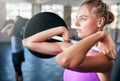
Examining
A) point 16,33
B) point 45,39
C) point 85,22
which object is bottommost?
point 16,33

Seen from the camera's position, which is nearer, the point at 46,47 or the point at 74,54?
the point at 74,54

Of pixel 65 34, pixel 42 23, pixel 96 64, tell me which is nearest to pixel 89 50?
pixel 96 64

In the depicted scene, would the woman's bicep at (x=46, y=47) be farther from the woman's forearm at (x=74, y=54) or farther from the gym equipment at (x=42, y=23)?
the woman's forearm at (x=74, y=54)

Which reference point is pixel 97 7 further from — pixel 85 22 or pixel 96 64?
pixel 96 64

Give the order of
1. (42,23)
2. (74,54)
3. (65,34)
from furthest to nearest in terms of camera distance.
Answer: (42,23) → (65,34) → (74,54)

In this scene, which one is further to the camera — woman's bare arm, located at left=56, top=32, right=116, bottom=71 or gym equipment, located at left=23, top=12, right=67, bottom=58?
gym equipment, located at left=23, top=12, right=67, bottom=58

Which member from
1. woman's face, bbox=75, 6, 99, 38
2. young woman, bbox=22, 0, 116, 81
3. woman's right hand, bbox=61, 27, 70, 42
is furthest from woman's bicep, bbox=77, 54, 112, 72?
woman's right hand, bbox=61, 27, 70, 42

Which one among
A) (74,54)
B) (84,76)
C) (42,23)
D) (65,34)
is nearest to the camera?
(74,54)

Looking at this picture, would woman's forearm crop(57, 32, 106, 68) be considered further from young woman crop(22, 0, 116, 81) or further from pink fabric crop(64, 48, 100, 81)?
pink fabric crop(64, 48, 100, 81)

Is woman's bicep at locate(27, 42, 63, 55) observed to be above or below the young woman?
below

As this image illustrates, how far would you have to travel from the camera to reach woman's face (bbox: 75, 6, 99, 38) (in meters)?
0.86

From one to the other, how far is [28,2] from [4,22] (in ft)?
0.69

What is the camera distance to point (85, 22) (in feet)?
2.90

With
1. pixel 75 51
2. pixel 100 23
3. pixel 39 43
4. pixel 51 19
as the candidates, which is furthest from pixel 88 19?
pixel 51 19
